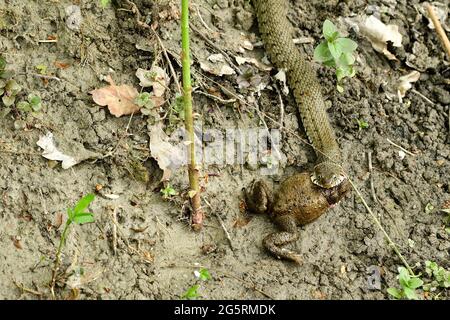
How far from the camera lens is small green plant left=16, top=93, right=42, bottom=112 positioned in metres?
4.52

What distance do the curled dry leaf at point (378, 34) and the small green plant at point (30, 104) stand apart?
132 inches

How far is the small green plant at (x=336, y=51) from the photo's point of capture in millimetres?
5174

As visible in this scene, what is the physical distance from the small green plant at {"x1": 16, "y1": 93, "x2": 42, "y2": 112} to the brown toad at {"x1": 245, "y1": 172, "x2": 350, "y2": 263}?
183 centimetres

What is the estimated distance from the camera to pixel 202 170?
500cm

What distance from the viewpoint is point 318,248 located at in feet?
16.3

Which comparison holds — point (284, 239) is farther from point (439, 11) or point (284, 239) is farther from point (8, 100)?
point (439, 11)

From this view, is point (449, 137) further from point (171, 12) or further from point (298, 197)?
point (171, 12)

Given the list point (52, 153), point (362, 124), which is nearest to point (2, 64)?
point (52, 153)

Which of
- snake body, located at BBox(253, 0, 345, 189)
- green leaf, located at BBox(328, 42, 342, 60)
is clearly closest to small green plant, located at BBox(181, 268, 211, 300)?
snake body, located at BBox(253, 0, 345, 189)

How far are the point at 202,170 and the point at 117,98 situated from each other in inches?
36.1

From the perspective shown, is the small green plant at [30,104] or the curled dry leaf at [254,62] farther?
the curled dry leaf at [254,62]

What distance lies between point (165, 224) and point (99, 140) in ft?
2.78

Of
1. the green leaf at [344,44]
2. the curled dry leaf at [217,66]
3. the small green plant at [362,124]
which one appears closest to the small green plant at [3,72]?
the curled dry leaf at [217,66]

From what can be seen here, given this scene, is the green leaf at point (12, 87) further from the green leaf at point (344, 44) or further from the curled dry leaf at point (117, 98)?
the green leaf at point (344, 44)
